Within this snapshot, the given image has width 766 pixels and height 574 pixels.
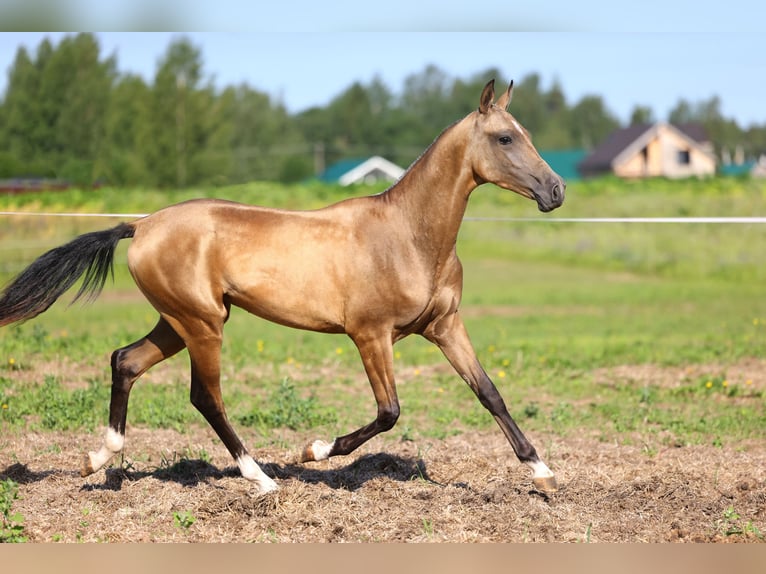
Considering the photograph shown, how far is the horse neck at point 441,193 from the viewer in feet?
18.4

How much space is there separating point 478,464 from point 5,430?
3778mm

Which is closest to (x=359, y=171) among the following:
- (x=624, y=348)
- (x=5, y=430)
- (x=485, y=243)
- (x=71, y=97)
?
(x=485, y=243)

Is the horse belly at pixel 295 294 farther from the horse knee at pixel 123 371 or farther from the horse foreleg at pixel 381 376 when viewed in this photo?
the horse knee at pixel 123 371

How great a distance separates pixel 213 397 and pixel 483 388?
1609 mm

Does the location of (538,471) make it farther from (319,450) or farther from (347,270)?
(347,270)

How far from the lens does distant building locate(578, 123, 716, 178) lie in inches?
2544

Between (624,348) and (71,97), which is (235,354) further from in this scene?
(71,97)

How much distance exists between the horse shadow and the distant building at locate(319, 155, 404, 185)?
2014 inches

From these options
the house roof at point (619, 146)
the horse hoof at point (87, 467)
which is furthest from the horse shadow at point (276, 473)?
the house roof at point (619, 146)

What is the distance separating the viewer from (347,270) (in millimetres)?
5566

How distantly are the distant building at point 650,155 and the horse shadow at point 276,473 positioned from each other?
59.3 metres

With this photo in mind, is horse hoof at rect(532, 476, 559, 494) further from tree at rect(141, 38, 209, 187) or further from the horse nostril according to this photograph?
tree at rect(141, 38, 209, 187)

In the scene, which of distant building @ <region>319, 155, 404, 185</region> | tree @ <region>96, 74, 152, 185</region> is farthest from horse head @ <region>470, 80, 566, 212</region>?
distant building @ <region>319, 155, 404, 185</region>

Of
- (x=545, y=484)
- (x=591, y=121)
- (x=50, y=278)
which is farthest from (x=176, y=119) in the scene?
(x=591, y=121)
